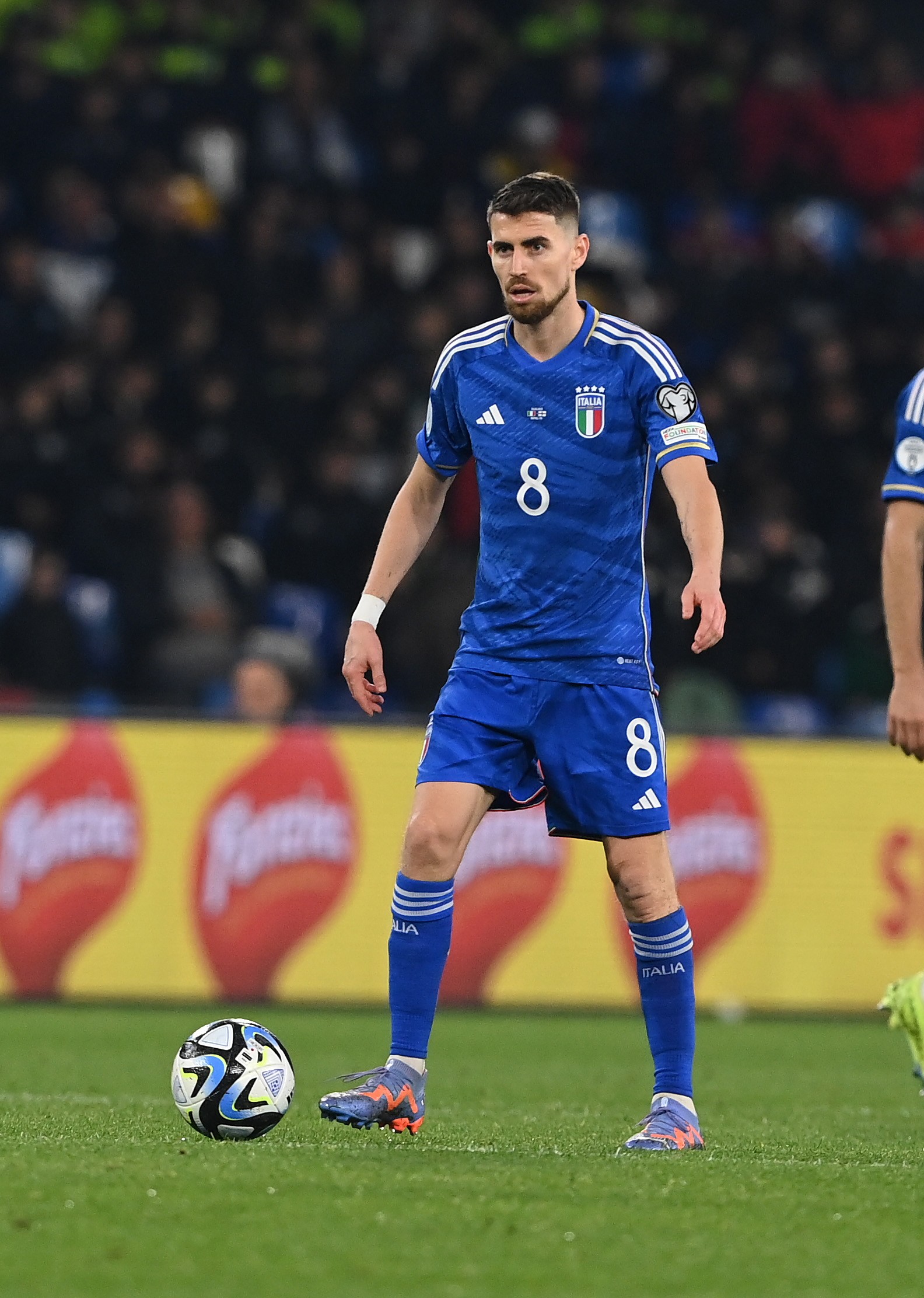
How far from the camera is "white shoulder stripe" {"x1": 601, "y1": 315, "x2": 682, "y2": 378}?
560 centimetres

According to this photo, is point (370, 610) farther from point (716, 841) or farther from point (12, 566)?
point (12, 566)

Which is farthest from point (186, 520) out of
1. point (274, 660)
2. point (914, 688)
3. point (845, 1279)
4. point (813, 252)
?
point (845, 1279)

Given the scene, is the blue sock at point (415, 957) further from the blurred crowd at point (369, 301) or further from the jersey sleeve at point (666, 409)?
the blurred crowd at point (369, 301)

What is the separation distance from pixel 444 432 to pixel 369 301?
9.00 m

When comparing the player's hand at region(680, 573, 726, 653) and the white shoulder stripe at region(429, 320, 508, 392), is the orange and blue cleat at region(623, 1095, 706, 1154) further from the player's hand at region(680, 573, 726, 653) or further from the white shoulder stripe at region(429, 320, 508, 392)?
the white shoulder stripe at region(429, 320, 508, 392)

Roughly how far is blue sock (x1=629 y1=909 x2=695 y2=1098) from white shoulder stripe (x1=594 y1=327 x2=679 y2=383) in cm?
138

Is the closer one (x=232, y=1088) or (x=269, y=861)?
(x=232, y=1088)

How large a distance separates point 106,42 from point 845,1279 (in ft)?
41.9

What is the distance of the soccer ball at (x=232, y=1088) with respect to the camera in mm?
5355

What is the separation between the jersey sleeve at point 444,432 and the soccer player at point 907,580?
3.80 ft

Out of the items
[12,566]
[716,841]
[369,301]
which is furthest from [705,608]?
[369,301]

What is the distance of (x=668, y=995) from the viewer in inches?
221

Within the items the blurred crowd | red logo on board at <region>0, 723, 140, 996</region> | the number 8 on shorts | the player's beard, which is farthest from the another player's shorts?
the blurred crowd

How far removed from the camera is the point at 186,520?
12.4 metres
